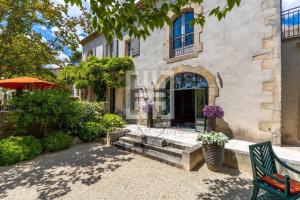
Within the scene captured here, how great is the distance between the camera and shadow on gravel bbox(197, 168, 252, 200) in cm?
361

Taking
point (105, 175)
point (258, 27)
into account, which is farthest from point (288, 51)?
point (105, 175)

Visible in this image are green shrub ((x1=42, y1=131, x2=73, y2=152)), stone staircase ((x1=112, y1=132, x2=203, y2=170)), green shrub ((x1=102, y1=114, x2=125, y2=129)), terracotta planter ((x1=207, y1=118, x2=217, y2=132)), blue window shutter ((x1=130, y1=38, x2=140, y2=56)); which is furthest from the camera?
blue window shutter ((x1=130, y1=38, x2=140, y2=56))

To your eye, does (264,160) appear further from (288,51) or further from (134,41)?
(134,41)

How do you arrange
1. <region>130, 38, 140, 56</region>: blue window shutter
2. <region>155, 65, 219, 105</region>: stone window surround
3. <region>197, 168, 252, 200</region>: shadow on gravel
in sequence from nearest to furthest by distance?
<region>197, 168, 252, 200</region>: shadow on gravel → <region>155, 65, 219, 105</region>: stone window surround → <region>130, 38, 140, 56</region>: blue window shutter

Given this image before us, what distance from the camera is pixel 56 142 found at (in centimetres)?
677

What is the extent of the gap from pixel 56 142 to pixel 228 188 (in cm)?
597

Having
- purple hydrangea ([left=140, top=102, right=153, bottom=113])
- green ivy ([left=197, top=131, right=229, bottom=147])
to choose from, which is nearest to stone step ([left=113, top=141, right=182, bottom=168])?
green ivy ([left=197, top=131, right=229, bottom=147])

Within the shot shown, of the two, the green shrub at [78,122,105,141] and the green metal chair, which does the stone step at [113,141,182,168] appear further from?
the green metal chair

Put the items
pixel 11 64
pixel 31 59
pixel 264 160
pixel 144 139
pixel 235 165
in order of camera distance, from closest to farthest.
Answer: pixel 264 160 → pixel 235 165 → pixel 144 139 → pixel 11 64 → pixel 31 59

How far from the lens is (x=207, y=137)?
4797 mm

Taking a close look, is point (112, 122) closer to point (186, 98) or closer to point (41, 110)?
point (41, 110)

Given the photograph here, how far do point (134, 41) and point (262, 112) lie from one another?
809 cm

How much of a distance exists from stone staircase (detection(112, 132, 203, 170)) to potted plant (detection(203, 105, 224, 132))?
5.99ft

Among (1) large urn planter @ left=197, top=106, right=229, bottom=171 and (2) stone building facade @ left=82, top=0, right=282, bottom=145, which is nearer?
(1) large urn planter @ left=197, top=106, right=229, bottom=171
